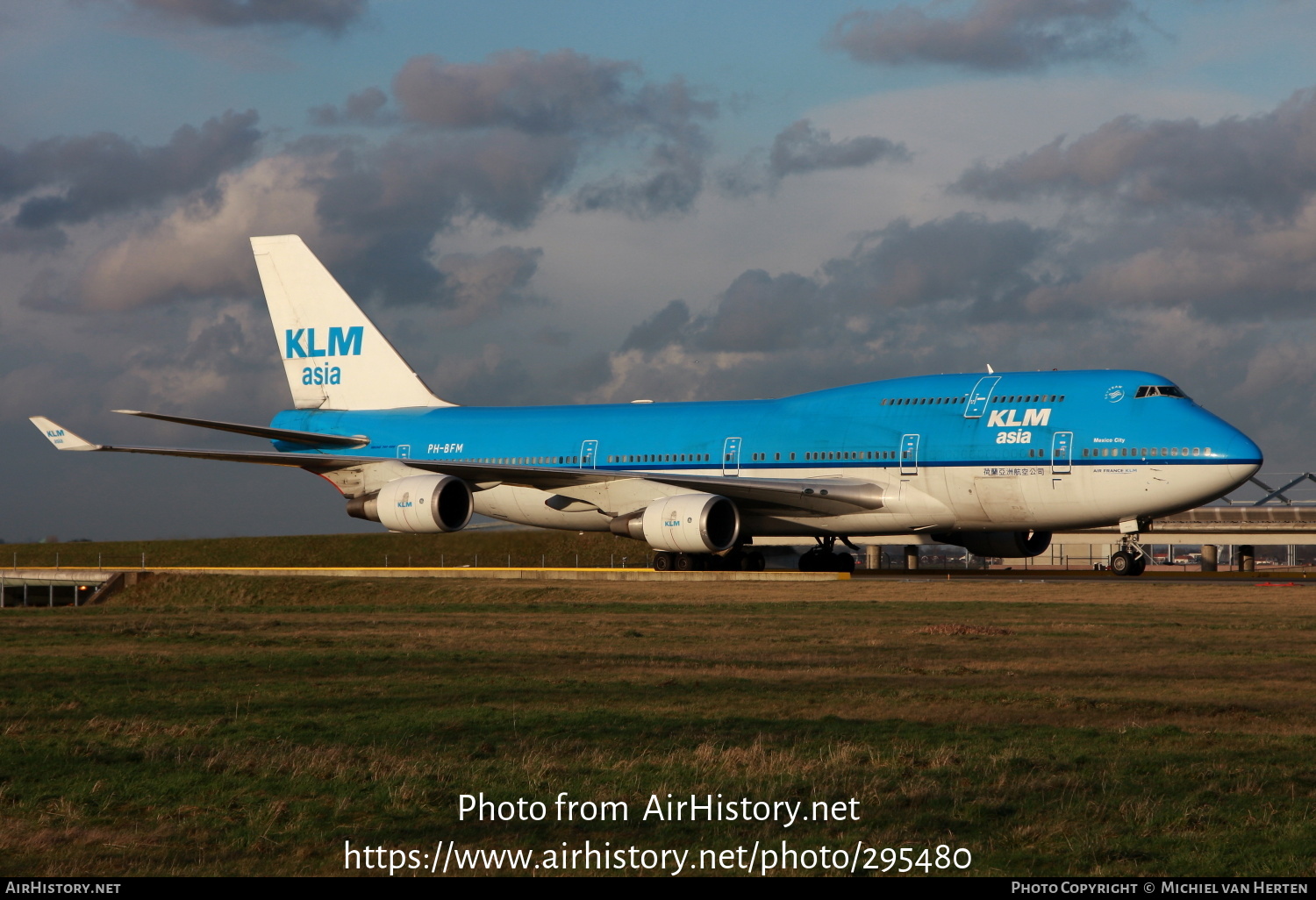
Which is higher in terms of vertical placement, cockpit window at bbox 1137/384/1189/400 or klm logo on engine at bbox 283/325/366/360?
klm logo on engine at bbox 283/325/366/360

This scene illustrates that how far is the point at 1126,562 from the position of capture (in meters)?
33.5

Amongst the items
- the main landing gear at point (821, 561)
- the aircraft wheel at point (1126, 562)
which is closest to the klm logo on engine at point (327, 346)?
the main landing gear at point (821, 561)

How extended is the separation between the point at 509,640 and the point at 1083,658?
782 centimetres

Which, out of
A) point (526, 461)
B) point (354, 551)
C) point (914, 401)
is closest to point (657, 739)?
point (914, 401)

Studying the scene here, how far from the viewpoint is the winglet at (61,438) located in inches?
1287

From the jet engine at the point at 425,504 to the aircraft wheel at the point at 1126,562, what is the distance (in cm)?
1702

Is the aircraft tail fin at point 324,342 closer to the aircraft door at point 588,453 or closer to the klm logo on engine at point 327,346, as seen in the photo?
the klm logo on engine at point 327,346

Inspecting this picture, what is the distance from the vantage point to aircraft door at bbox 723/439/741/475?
3619 cm

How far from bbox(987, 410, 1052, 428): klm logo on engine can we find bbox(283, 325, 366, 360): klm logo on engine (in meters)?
21.9

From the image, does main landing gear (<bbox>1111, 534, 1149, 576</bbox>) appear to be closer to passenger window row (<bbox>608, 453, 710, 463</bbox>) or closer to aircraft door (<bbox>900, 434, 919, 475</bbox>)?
aircraft door (<bbox>900, 434, 919, 475</bbox>)

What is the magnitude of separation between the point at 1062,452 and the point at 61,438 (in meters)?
24.8

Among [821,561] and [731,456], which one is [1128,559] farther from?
[731,456]

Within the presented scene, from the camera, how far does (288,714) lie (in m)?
11.4

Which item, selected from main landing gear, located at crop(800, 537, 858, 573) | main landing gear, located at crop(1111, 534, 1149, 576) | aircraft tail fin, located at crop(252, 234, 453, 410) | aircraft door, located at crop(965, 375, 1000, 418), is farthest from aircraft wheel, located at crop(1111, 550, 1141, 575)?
aircraft tail fin, located at crop(252, 234, 453, 410)
